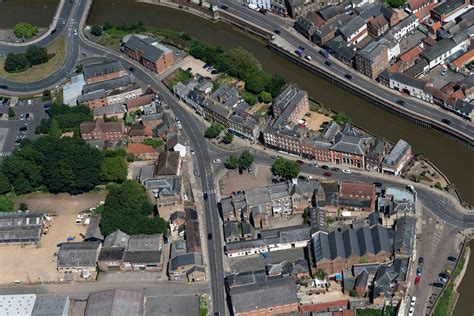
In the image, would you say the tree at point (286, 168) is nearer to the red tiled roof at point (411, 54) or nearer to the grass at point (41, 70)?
the red tiled roof at point (411, 54)

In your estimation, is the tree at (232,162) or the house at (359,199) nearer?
the house at (359,199)

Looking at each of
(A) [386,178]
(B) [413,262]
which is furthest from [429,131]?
(B) [413,262]

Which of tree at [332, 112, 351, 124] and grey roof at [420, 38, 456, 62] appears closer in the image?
tree at [332, 112, 351, 124]

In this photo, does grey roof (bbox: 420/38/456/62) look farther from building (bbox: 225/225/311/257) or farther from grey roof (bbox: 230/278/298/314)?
grey roof (bbox: 230/278/298/314)

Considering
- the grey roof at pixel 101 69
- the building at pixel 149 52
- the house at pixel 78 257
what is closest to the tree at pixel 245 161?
the house at pixel 78 257

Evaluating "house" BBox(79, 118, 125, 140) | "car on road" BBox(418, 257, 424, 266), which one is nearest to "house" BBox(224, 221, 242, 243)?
"car on road" BBox(418, 257, 424, 266)

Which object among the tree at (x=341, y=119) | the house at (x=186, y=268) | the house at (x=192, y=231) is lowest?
the house at (x=186, y=268)

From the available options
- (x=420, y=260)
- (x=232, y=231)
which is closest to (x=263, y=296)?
(x=232, y=231)
